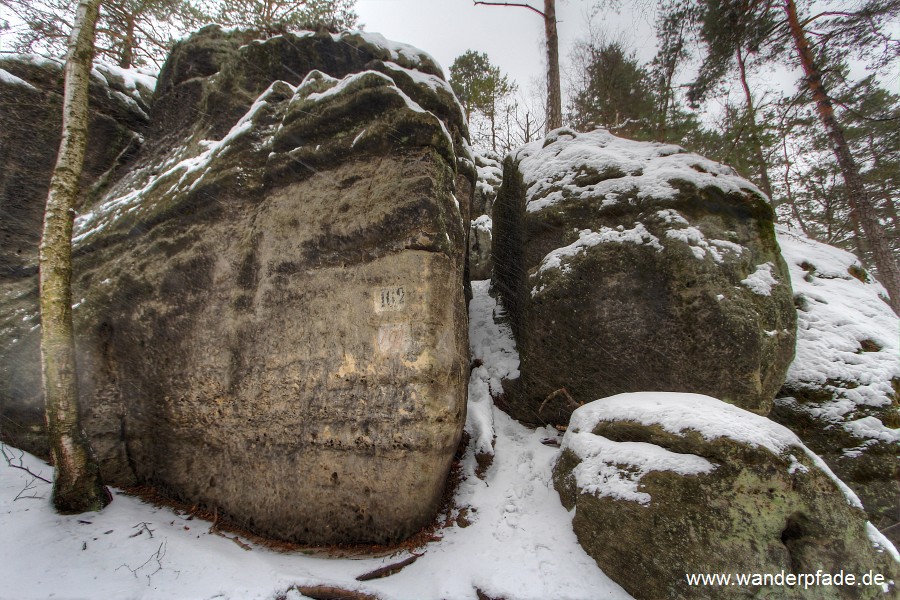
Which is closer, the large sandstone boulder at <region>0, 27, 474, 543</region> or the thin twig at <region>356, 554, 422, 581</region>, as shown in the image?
the thin twig at <region>356, 554, 422, 581</region>

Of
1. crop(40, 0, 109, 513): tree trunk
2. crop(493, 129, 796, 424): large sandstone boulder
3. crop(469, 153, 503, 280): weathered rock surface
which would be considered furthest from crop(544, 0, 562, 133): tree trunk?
crop(40, 0, 109, 513): tree trunk

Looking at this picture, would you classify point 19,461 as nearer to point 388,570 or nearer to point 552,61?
point 388,570

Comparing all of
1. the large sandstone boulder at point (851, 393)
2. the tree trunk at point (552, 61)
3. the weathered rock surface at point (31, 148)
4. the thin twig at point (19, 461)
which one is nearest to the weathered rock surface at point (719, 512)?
the large sandstone boulder at point (851, 393)

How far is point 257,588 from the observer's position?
139 inches

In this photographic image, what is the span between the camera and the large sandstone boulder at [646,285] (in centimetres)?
486

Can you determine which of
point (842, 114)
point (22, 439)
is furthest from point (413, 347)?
point (842, 114)

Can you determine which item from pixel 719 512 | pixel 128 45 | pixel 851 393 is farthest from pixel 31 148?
pixel 851 393

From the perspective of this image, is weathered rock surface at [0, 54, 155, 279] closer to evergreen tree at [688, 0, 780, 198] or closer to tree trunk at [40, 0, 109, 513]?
tree trunk at [40, 0, 109, 513]

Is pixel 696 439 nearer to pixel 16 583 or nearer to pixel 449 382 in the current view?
pixel 449 382

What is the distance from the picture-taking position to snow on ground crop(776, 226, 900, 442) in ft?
16.7

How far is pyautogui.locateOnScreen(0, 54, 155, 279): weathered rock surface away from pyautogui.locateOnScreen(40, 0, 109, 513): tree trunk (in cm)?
296

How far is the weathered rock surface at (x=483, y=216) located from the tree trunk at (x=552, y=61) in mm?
2356

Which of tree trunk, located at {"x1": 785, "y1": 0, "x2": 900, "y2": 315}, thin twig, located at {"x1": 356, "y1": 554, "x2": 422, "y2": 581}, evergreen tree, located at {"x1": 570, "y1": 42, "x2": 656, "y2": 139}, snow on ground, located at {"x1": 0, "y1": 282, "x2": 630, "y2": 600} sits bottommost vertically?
thin twig, located at {"x1": 356, "y1": 554, "x2": 422, "y2": 581}

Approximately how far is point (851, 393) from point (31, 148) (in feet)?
44.8
